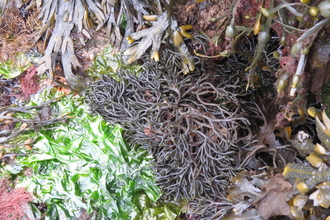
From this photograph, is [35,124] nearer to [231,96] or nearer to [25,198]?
[25,198]

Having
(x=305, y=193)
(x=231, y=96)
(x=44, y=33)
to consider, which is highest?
(x=44, y=33)

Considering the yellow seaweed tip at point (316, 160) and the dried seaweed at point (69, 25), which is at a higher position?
the dried seaweed at point (69, 25)

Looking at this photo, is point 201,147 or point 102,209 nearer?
point 201,147

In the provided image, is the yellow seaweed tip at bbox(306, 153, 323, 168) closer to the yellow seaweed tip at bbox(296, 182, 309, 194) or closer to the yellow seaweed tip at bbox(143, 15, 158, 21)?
the yellow seaweed tip at bbox(296, 182, 309, 194)

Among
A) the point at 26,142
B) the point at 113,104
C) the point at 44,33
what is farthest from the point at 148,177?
the point at 44,33

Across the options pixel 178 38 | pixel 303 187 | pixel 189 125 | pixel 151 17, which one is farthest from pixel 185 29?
pixel 303 187

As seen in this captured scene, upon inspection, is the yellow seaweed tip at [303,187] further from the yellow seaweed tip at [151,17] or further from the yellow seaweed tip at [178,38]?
the yellow seaweed tip at [151,17]

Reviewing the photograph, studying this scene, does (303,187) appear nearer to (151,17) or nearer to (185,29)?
(185,29)

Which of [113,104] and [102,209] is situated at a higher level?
[113,104]

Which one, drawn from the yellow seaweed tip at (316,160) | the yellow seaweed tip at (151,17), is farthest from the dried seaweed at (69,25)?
the yellow seaweed tip at (316,160)

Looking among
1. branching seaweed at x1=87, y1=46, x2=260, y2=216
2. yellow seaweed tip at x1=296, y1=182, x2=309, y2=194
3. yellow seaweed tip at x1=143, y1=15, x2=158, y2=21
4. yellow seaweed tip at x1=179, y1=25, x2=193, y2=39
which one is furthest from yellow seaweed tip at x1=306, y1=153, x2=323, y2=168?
yellow seaweed tip at x1=143, y1=15, x2=158, y2=21

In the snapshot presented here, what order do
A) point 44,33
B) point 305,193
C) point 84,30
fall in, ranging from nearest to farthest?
point 305,193
point 84,30
point 44,33
